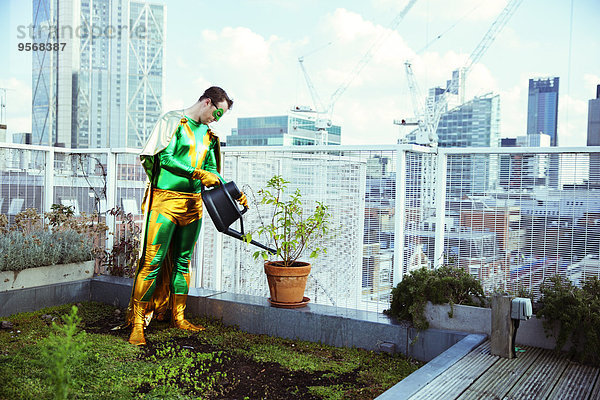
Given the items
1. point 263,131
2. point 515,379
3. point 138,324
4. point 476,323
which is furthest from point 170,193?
point 263,131

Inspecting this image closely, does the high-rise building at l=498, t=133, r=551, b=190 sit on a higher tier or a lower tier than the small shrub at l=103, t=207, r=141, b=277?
higher

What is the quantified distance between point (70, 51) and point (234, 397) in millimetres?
21797

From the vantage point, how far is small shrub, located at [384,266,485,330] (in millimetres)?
3805

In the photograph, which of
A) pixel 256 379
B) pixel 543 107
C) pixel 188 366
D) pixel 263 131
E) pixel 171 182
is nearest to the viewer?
pixel 256 379

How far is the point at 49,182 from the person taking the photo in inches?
227

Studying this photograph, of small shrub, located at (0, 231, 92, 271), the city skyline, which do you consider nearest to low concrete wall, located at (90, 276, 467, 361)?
small shrub, located at (0, 231, 92, 271)

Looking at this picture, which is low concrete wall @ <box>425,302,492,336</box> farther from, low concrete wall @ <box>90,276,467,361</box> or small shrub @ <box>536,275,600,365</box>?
small shrub @ <box>536,275,600,365</box>

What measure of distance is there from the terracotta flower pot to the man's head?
49.4 inches

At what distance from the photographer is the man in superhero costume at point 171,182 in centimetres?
389

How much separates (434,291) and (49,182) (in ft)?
13.7

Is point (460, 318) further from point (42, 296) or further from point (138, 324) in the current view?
point (42, 296)

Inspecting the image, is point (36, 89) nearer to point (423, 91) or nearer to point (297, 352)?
point (297, 352)

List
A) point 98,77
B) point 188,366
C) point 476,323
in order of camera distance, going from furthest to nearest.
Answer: point 98,77 → point 476,323 → point 188,366

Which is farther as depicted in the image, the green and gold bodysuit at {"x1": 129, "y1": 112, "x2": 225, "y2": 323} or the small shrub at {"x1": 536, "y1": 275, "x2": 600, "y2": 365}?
the green and gold bodysuit at {"x1": 129, "y1": 112, "x2": 225, "y2": 323}
